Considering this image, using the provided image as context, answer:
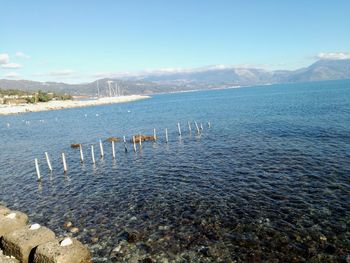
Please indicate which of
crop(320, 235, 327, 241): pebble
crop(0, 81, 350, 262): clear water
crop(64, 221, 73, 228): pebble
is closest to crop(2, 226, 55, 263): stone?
crop(0, 81, 350, 262): clear water

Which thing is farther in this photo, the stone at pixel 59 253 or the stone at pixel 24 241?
the stone at pixel 24 241

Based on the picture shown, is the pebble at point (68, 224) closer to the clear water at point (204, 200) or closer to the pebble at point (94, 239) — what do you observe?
the clear water at point (204, 200)

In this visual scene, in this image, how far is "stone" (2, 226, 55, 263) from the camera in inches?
628

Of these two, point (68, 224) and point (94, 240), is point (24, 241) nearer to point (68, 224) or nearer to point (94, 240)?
point (94, 240)

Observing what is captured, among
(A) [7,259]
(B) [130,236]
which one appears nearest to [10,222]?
(A) [7,259]

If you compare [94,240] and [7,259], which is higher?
[7,259]

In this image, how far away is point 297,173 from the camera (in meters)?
30.4

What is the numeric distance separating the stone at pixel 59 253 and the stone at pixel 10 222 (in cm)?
469

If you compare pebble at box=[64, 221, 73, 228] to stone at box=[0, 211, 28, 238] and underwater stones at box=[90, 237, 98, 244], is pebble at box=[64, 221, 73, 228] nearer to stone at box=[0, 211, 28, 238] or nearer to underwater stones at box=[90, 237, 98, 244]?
stone at box=[0, 211, 28, 238]

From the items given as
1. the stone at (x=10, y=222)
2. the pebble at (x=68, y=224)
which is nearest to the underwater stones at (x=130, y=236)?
the pebble at (x=68, y=224)

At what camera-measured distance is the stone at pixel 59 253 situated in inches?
576

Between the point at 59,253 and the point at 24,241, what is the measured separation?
2977mm

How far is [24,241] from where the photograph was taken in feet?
53.4

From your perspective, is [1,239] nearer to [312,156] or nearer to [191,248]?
[191,248]
